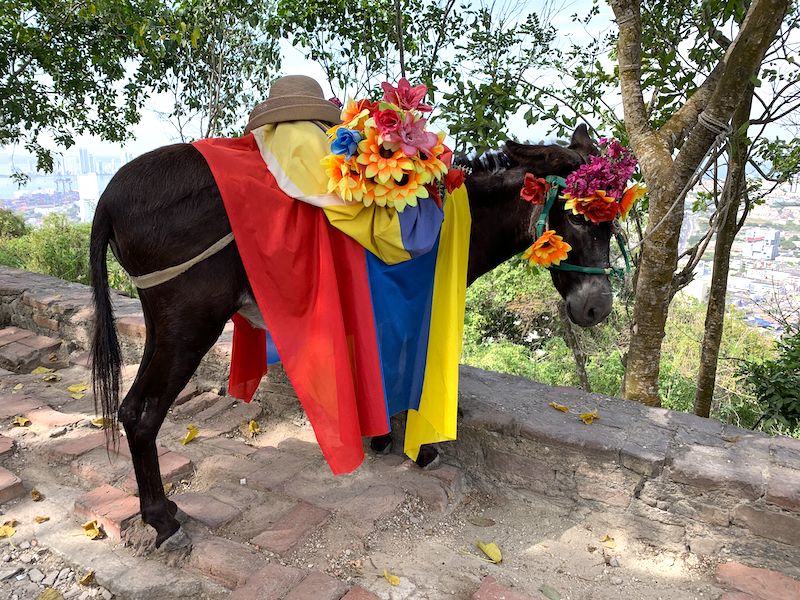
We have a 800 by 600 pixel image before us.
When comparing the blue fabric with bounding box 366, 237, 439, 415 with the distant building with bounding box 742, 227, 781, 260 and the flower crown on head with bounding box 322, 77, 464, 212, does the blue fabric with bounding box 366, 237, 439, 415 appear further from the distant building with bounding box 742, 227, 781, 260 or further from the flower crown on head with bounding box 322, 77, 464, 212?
A: the distant building with bounding box 742, 227, 781, 260

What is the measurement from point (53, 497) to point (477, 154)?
2.46 metres

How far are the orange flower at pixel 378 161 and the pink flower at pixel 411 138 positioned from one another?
3 cm

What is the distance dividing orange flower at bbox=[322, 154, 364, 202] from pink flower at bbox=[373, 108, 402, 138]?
0.52 feet

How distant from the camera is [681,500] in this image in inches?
84.0

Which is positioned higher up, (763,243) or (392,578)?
(763,243)

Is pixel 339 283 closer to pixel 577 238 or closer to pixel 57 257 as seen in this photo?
pixel 577 238

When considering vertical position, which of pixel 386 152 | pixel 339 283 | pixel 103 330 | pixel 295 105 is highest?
pixel 295 105

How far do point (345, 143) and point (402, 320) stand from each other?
753mm

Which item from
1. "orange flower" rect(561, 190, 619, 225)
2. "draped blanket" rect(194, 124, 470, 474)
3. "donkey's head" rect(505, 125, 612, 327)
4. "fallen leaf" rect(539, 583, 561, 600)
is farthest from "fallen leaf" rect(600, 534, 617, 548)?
"orange flower" rect(561, 190, 619, 225)

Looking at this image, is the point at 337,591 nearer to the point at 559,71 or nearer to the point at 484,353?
the point at 559,71

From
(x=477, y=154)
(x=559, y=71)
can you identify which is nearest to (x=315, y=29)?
(x=559, y=71)

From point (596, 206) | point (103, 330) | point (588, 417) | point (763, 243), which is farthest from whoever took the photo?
point (763, 243)

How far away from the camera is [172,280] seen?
1.96 meters

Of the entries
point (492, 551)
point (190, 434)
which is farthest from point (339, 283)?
point (190, 434)
